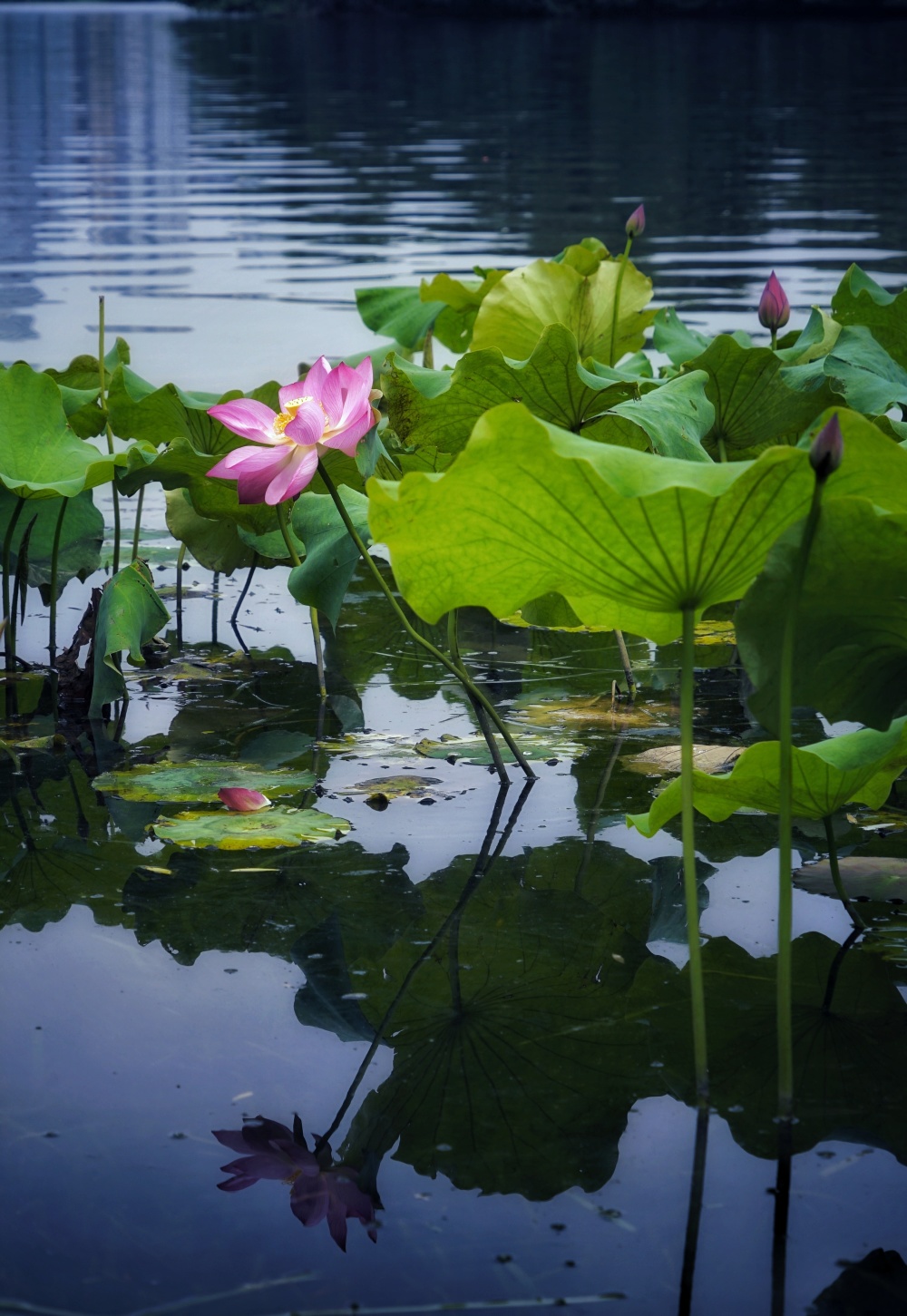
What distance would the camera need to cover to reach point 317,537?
2.28m

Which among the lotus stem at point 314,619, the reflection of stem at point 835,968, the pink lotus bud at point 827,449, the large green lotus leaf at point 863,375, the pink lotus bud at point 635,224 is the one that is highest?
the pink lotus bud at point 635,224

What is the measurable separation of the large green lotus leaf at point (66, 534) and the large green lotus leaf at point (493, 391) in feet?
2.07

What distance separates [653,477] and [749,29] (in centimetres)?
4050

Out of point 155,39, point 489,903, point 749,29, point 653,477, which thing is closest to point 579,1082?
point 489,903

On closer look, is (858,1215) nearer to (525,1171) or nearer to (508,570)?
(525,1171)

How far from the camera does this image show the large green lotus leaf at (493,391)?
2.20 metres

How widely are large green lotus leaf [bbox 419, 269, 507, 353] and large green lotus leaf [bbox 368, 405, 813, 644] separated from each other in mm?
1599

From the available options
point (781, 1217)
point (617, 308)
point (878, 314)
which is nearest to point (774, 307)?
point (878, 314)

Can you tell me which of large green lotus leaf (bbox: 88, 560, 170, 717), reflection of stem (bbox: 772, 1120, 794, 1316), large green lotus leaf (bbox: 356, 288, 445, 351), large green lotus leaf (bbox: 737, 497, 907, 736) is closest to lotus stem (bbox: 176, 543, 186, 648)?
large green lotus leaf (bbox: 88, 560, 170, 717)

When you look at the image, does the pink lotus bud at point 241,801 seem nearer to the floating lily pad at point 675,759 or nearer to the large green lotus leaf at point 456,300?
the floating lily pad at point 675,759

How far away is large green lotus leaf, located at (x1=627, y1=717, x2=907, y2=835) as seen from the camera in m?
1.58

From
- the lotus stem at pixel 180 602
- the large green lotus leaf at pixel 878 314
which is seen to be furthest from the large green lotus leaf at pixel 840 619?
the lotus stem at pixel 180 602

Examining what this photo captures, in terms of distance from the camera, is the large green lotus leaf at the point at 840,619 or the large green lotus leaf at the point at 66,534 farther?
the large green lotus leaf at the point at 66,534

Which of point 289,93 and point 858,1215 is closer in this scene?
point 858,1215
